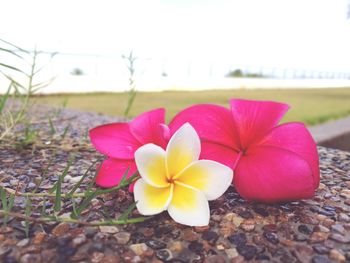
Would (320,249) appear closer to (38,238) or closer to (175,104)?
(38,238)

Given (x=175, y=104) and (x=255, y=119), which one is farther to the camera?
(x=175, y=104)

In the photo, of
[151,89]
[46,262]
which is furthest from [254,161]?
[151,89]

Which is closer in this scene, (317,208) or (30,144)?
(317,208)

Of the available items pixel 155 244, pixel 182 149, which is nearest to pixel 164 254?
pixel 155 244

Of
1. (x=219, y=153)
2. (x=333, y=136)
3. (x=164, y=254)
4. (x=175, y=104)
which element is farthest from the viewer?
(x=175, y=104)

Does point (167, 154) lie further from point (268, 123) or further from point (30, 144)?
point (30, 144)

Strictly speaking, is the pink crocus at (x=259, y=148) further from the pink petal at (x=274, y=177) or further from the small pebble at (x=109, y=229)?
the small pebble at (x=109, y=229)
